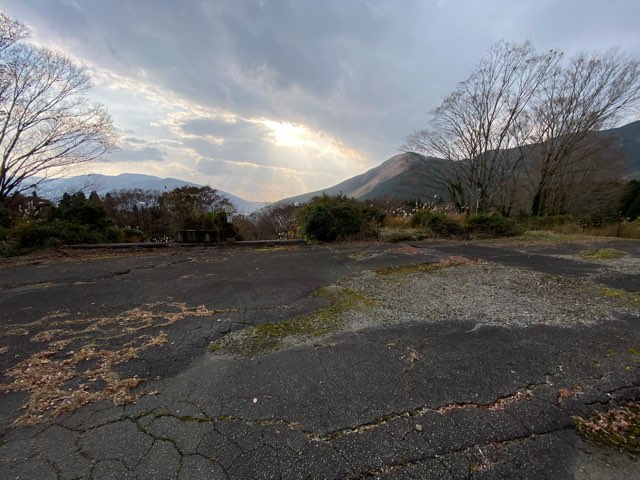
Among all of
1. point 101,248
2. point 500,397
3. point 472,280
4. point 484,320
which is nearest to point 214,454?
point 500,397

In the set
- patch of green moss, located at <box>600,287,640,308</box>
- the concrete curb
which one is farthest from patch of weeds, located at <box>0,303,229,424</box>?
patch of green moss, located at <box>600,287,640,308</box>

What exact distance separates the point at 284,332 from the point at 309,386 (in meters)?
0.90

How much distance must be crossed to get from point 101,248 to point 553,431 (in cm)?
934

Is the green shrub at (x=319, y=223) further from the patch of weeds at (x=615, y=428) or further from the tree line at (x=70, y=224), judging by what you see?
the patch of weeds at (x=615, y=428)

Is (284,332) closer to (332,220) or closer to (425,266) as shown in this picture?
(425,266)

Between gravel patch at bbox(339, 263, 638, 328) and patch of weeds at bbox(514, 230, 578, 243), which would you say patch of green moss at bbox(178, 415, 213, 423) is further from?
patch of weeds at bbox(514, 230, 578, 243)

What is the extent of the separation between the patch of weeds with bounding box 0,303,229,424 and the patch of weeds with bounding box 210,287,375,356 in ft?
2.20

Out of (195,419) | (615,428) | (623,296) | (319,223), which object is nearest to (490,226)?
(319,223)

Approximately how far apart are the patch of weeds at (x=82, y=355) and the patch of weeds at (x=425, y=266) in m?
3.36

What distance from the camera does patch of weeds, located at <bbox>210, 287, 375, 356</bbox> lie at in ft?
8.31

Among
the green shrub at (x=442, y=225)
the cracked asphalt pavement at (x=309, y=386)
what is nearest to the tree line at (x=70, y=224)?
the cracked asphalt pavement at (x=309, y=386)

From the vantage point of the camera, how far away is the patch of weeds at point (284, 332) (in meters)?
2.53

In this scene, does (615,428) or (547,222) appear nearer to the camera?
(615,428)

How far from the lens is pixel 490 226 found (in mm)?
10383
